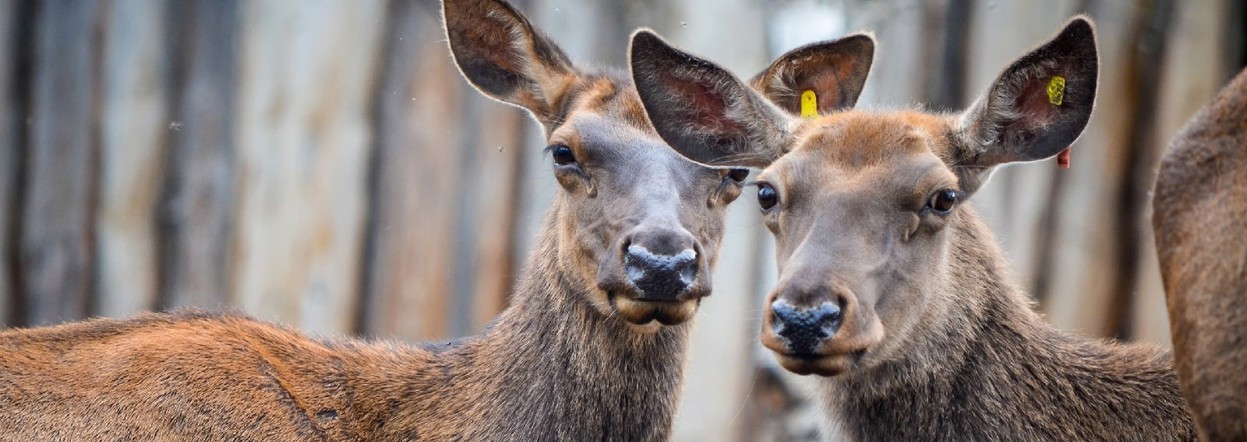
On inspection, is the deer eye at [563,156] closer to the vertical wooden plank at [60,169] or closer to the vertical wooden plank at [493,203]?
the vertical wooden plank at [493,203]

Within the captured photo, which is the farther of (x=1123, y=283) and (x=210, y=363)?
(x=1123, y=283)

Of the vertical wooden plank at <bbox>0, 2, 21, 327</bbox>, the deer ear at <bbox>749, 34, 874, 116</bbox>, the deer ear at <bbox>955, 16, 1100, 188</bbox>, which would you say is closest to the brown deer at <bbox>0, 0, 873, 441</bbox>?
the deer ear at <bbox>749, 34, 874, 116</bbox>

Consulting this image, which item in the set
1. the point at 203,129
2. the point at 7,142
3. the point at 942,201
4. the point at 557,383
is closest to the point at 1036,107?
the point at 942,201

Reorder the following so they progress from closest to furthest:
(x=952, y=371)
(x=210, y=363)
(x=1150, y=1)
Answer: (x=952, y=371) → (x=210, y=363) → (x=1150, y=1)

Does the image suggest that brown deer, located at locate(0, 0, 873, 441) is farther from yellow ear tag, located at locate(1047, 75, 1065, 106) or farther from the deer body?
yellow ear tag, located at locate(1047, 75, 1065, 106)

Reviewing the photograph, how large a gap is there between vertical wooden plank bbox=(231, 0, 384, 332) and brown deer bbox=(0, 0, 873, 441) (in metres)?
2.31

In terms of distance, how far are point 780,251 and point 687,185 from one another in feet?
2.80

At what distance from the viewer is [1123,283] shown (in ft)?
29.3

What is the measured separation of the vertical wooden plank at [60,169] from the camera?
8867mm

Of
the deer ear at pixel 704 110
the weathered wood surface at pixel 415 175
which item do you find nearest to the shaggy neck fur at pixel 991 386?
the deer ear at pixel 704 110

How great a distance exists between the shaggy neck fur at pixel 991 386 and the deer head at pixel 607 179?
899mm

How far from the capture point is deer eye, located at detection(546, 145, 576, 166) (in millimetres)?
6562

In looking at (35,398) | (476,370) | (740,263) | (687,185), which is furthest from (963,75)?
(35,398)

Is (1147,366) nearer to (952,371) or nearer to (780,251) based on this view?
(952,371)
